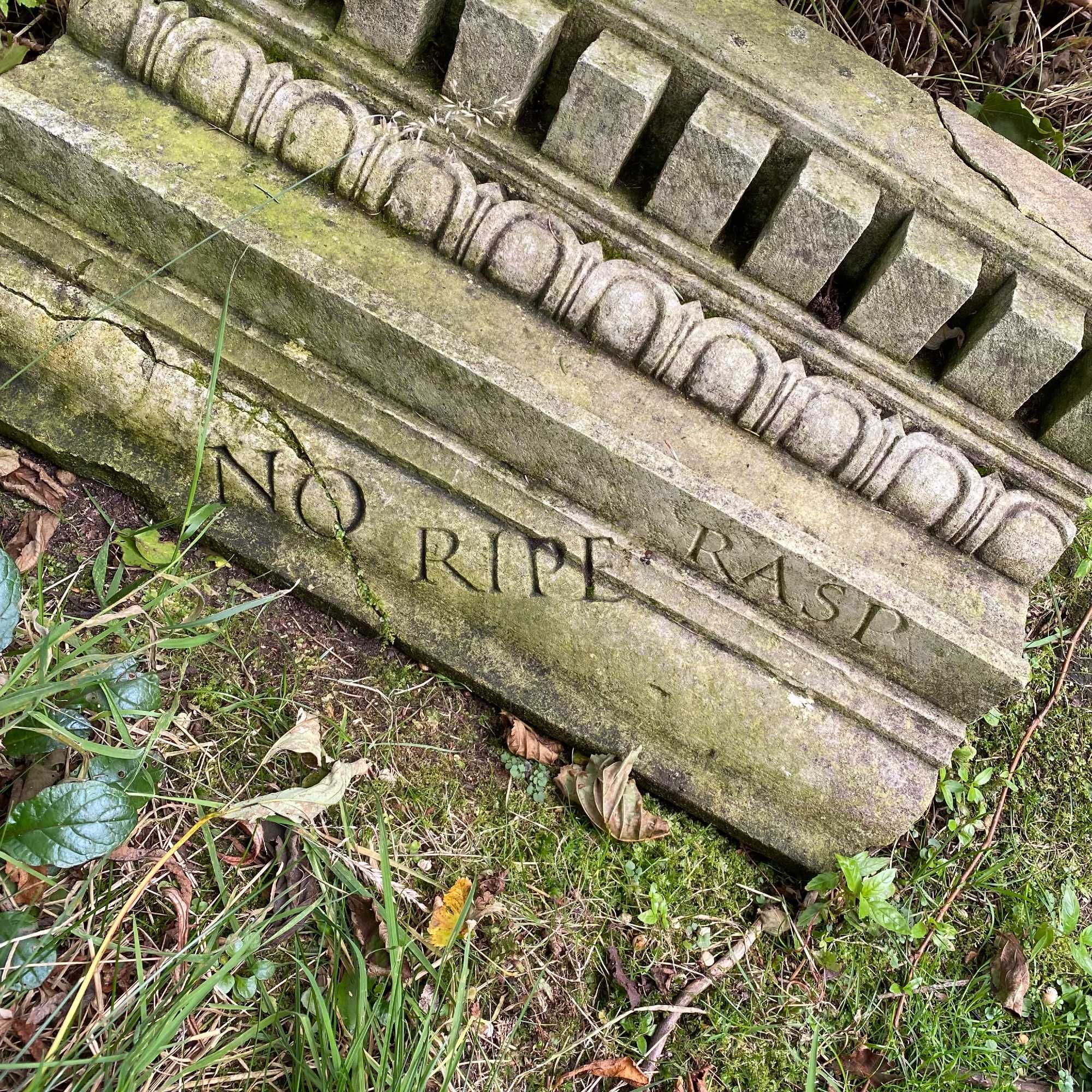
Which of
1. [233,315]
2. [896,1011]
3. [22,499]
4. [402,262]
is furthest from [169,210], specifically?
[896,1011]

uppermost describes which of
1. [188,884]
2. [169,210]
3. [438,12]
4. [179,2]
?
[438,12]

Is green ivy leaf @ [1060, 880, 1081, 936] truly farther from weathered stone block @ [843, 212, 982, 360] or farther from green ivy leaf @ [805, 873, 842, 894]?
weathered stone block @ [843, 212, 982, 360]

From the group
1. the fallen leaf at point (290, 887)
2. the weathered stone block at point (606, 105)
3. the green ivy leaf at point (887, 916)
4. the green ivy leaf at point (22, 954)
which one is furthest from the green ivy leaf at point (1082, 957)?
the green ivy leaf at point (22, 954)

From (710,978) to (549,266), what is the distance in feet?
5.22

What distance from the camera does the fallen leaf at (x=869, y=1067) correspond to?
2131mm

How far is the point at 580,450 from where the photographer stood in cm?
209

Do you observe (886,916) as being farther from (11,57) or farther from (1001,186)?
(11,57)

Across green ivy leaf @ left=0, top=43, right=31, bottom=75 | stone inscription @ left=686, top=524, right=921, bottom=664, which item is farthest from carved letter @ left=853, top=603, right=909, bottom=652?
green ivy leaf @ left=0, top=43, right=31, bottom=75

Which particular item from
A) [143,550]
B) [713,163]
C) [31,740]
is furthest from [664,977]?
[713,163]

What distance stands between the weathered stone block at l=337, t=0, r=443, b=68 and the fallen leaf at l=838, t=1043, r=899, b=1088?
7.89ft

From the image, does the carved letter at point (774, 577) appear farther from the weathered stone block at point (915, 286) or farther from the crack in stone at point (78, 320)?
the crack in stone at point (78, 320)

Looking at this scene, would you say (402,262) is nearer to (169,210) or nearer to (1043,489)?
(169,210)

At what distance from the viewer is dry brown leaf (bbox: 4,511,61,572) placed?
6.82 feet

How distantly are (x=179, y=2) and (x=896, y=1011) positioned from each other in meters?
2.78
